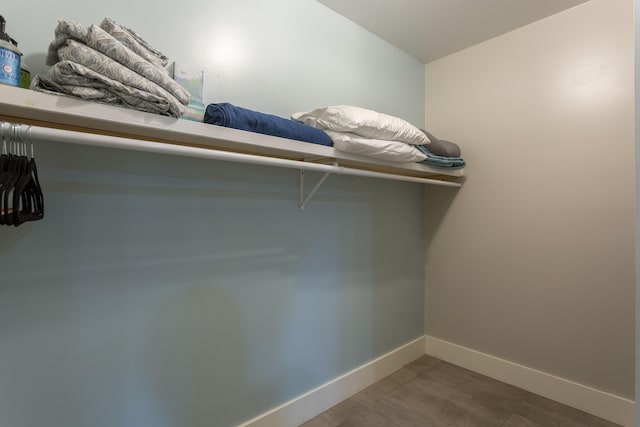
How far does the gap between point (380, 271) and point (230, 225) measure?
1128 millimetres

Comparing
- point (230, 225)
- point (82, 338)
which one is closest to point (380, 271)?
point (230, 225)

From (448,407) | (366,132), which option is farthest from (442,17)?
(448,407)

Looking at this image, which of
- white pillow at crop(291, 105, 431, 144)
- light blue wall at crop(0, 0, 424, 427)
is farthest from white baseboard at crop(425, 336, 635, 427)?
white pillow at crop(291, 105, 431, 144)

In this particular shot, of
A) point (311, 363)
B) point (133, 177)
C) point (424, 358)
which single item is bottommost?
point (424, 358)

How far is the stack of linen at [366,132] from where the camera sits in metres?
1.36

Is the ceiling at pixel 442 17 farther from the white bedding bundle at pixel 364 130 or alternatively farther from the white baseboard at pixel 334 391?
the white baseboard at pixel 334 391

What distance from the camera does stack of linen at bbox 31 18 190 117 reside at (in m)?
0.78

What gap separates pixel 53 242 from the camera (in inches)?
39.1

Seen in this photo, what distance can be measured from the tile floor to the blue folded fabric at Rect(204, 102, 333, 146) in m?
1.48

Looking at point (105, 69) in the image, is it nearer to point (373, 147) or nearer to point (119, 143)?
point (119, 143)

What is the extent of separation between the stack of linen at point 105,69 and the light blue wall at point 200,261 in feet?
0.97

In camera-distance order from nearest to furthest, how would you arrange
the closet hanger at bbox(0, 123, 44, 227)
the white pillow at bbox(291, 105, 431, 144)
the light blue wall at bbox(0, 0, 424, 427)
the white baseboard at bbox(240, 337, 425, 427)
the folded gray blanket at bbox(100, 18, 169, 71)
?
1. the closet hanger at bbox(0, 123, 44, 227)
2. the folded gray blanket at bbox(100, 18, 169, 71)
3. the light blue wall at bbox(0, 0, 424, 427)
4. the white pillow at bbox(291, 105, 431, 144)
5. the white baseboard at bbox(240, 337, 425, 427)

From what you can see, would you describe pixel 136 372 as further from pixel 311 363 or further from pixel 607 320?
pixel 607 320

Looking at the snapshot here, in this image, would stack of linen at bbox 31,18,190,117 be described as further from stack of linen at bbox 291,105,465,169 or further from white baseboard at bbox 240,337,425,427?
white baseboard at bbox 240,337,425,427
